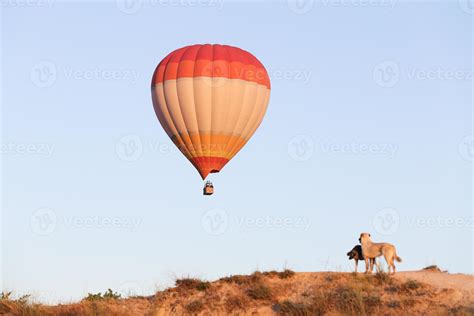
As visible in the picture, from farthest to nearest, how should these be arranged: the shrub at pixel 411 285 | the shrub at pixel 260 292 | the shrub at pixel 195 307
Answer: the shrub at pixel 195 307
the shrub at pixel 260 292
the shrub at pixel 411 285

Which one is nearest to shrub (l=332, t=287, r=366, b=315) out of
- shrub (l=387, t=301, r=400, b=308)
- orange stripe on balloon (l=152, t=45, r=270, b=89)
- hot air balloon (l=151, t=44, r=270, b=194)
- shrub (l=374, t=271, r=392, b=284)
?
shrub (l=387, t=301, r=400, b=308)

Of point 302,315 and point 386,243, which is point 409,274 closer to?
point 386,243

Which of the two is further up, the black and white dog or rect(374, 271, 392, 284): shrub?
the black and white dog

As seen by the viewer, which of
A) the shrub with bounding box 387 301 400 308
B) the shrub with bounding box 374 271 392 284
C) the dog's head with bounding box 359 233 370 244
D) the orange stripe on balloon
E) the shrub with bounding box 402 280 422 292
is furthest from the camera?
the orange stripe on balloon

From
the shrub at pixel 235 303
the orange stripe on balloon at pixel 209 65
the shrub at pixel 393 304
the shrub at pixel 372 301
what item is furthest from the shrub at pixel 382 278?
the orange stripe on balloon at pixel 209 65

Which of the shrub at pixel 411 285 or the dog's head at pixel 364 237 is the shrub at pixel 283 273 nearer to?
the dog's head at pixel 364 237

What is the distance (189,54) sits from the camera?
55.7 meters

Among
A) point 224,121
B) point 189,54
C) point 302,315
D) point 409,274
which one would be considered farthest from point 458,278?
point 189,54

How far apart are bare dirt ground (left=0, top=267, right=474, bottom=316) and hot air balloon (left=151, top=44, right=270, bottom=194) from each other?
35.4 ft

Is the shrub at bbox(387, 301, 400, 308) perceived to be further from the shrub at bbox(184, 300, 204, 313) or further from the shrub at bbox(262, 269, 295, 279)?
the shrub at bbox(184, 300, 204, 313)

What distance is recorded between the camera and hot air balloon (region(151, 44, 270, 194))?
54812mm

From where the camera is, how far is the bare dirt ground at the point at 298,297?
4178 centimetres

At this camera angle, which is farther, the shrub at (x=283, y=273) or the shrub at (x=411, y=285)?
the shrub at (x=283, y=273)

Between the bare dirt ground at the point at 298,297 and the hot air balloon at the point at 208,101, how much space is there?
10781mm
